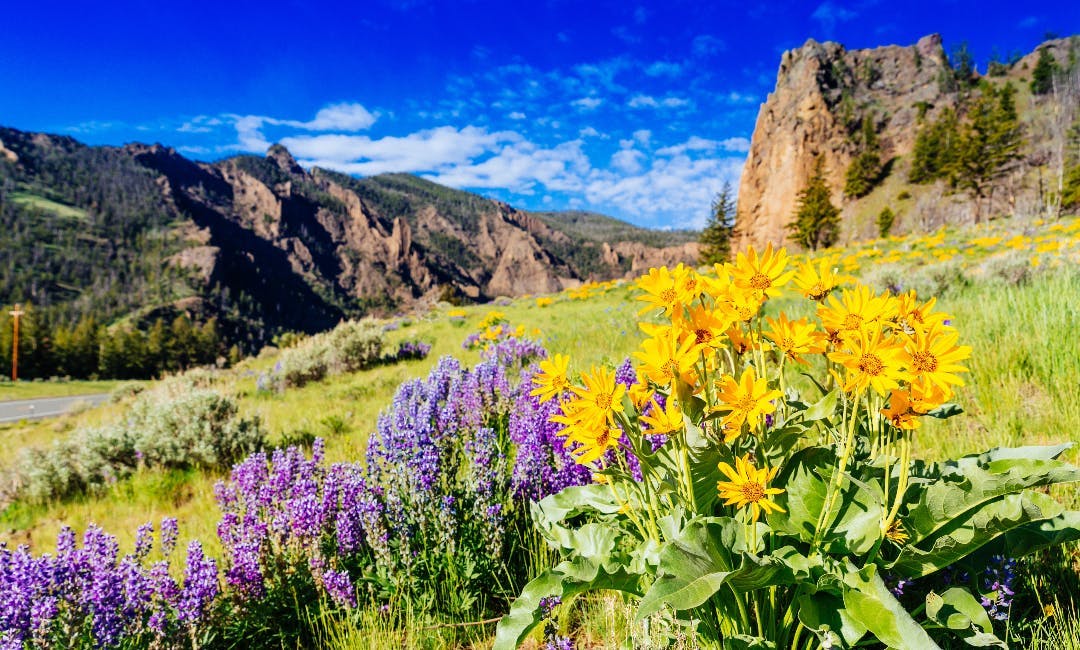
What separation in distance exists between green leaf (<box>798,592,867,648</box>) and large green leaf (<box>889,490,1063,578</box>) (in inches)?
7.7

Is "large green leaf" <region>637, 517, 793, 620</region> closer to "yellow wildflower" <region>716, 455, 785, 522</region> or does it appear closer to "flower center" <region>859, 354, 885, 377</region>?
"yellow wildflower" <region>716, 455, 785, 522</region>

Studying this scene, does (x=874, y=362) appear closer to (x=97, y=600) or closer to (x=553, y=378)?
(x=553, y=378)

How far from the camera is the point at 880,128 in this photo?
260ft

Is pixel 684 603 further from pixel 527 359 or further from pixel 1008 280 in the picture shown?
pixel 1008 280

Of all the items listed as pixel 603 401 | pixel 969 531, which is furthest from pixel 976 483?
pixel 603 401

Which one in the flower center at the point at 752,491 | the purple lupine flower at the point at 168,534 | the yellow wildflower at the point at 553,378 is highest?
the yellow wildflower at the point at 553,378

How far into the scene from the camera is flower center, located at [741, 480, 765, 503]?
Result: 1259 millimetres

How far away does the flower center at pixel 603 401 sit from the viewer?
1384mm

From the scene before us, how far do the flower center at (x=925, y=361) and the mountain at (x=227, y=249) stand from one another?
86720 mm

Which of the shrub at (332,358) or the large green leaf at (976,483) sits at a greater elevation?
the large green leaf at (976,483)

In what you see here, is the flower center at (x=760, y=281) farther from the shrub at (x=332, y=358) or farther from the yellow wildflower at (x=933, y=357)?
the shrub at (x=332, y=358)

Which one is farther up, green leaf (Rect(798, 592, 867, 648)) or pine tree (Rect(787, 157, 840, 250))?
pine tree (Rect(787, 157, 840, 250))

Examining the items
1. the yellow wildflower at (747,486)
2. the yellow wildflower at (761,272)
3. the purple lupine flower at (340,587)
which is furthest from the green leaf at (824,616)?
the purple lupine flower at (340,587)

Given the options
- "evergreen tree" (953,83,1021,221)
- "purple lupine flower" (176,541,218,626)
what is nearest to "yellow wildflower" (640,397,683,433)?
"purple lupine flower" (176,541,218,626)
